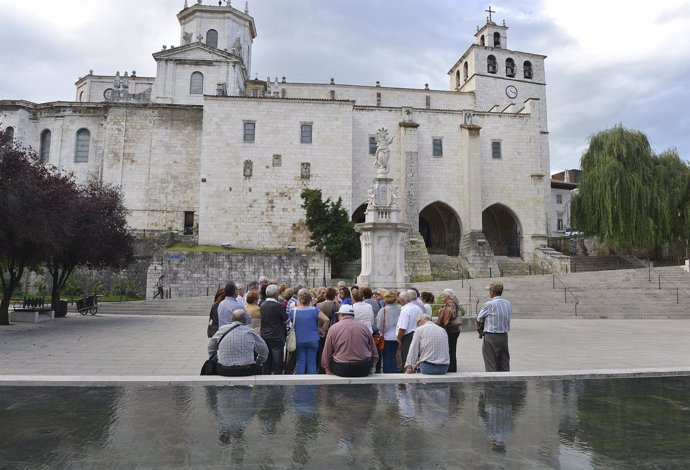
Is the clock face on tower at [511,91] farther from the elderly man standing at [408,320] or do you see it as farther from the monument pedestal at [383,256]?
the elderly man standing at [408,320]

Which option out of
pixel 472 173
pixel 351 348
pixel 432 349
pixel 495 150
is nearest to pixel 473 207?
pixel 472 173

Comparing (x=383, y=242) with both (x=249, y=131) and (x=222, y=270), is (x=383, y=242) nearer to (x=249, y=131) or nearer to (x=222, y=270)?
(x=222, y=270)

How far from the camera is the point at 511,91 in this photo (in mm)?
51969

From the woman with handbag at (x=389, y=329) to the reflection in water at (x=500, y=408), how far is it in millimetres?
1768

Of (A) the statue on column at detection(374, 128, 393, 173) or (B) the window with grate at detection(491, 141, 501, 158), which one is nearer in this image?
(A) the statue on column at detection(374, 128, 393, 173)

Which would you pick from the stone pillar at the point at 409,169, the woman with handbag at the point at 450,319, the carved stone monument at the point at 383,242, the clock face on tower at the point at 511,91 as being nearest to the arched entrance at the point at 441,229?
the stone pillar at the point at 409,169

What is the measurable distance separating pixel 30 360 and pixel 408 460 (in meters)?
8.80

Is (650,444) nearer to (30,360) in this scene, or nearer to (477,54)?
(30,360)

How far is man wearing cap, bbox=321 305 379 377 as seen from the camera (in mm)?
6762

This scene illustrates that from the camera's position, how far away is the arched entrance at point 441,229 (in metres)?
41.9

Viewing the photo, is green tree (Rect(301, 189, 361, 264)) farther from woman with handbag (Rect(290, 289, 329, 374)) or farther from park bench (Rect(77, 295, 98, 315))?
woman with handbag (Rect(290, 289, 329, 374))

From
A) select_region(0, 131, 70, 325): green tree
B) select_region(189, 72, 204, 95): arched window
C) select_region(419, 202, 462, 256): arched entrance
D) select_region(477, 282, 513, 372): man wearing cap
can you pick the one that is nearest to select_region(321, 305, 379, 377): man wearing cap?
select_region(477, 282, 513, 372): man wearing cap

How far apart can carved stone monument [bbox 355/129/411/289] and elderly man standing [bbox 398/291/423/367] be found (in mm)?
9345

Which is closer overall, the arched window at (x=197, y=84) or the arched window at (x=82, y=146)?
the arched window at (x=82, y=146)
